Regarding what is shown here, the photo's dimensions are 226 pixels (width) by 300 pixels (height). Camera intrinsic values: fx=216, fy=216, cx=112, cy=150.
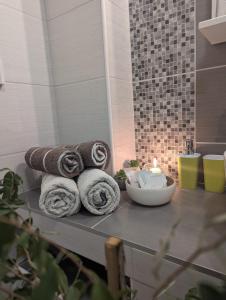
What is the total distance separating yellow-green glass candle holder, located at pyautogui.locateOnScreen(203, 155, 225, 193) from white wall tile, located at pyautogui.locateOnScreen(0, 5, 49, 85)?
892 mm

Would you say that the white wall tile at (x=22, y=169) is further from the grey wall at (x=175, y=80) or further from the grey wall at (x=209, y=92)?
the grey wall at (x=209, y=92)

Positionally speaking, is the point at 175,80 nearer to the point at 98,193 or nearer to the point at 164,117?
the point at 164,117

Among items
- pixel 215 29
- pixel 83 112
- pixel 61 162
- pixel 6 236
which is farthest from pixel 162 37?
pixel 6 236

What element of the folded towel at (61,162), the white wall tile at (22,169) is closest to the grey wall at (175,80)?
the folded towel at (61,162)

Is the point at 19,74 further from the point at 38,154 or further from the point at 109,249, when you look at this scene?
the point at 109,249

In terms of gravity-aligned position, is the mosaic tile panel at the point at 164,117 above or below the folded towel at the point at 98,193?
above

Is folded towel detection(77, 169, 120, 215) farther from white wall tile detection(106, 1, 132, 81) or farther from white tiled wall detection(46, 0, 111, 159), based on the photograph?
white wall tile detection(106, 1, 132, 81)

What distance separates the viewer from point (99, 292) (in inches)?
7.2

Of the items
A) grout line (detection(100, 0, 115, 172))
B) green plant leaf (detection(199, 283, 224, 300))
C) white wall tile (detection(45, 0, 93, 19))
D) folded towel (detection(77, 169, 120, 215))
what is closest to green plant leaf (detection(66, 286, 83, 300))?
green plant leaf (detection(199, 283, 224, 300))

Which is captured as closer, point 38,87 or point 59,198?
point 59,198

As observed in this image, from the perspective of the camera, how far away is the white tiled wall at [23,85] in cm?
97

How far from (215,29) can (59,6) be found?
2.41 feet

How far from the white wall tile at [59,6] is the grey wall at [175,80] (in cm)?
27

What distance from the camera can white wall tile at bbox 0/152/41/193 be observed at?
1002mm
